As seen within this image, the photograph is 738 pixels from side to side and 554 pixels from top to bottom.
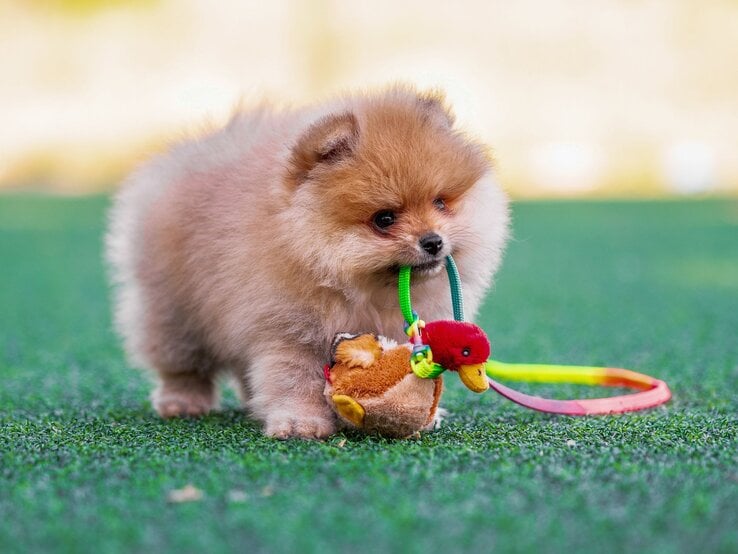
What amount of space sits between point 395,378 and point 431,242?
372 mm

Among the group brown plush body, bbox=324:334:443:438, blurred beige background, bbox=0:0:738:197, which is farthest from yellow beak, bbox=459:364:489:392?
blurred beige background, bbox=0:0:738:197

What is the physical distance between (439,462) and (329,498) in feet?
1.26

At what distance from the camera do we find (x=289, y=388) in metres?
2.66

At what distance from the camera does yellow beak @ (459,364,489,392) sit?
2406 millimetres

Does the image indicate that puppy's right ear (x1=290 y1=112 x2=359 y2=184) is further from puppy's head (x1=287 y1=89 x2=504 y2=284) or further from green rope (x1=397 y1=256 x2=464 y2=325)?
green rope (x1=397 y1=256 x2=464 y2=325)

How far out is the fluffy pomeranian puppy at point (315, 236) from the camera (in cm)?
251

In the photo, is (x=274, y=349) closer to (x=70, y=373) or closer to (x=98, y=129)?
(x=70, y=373)

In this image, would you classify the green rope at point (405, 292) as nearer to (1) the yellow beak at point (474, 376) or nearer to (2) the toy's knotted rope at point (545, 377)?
(2) the toy's knotted rope at point (545, 377)

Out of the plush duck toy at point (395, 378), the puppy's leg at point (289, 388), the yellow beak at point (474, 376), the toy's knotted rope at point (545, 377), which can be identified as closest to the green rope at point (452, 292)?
the toy's knotted rope at point (545, 377)

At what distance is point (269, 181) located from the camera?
8.98 ft

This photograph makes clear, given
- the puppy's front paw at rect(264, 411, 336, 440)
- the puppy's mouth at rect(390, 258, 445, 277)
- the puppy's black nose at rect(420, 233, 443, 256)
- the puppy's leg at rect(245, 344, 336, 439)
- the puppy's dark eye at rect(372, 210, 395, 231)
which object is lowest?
the puppy's front paw at rect(264, 411, 336, 440)

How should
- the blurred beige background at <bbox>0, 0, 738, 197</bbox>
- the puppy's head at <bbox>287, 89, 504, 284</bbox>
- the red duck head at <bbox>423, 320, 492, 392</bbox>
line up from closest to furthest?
the red duck head at <bbox>423, 320, 492, 392</bbox> < the puppy's head at <bbox>287, 89, 504, 284</bbox> < the blurred beige background at <bbox>0, 0, 738, 197</bbox>

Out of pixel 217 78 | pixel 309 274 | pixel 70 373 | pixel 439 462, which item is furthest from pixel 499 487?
pixel 217 78

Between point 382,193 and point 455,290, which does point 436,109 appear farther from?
point 455,290
